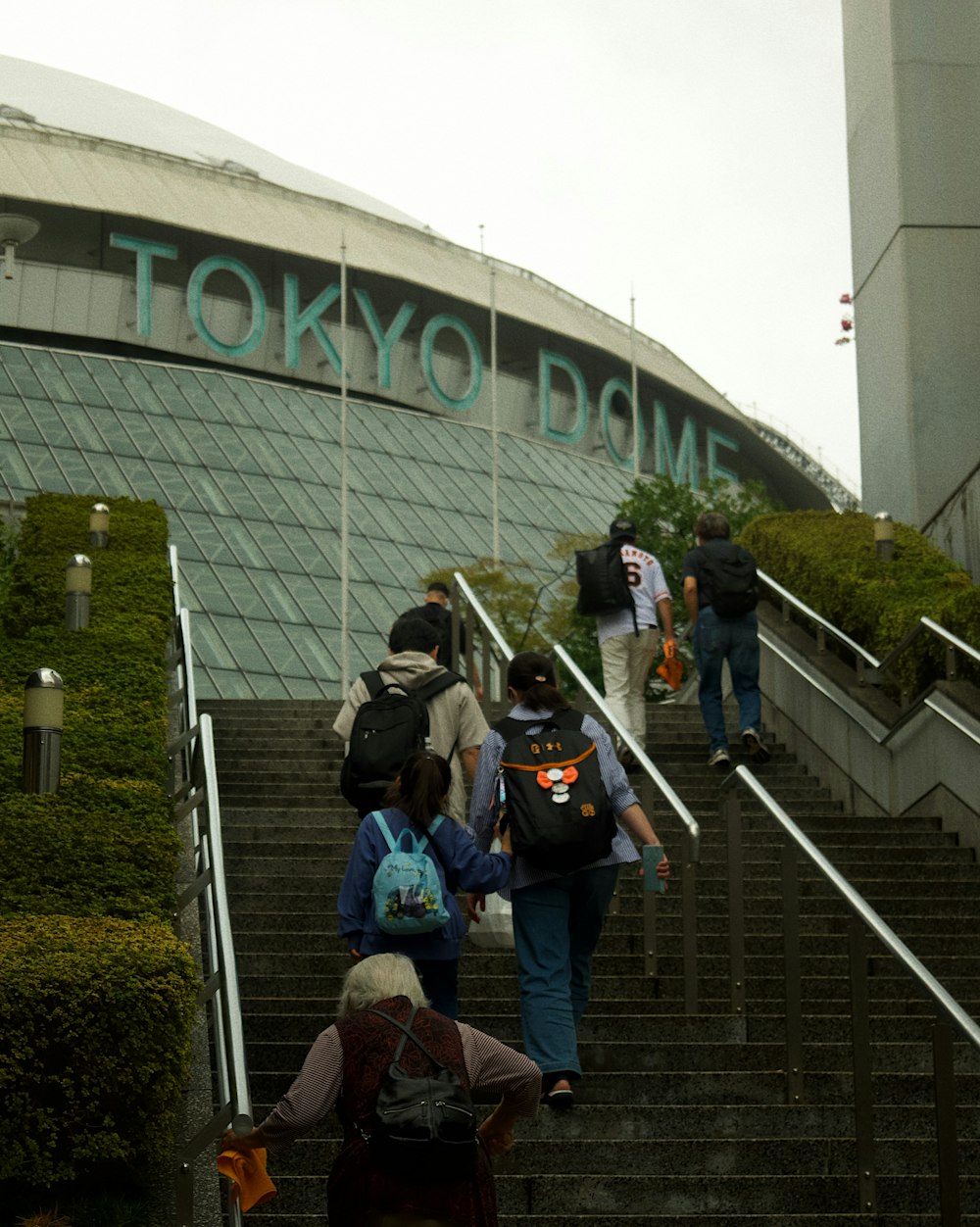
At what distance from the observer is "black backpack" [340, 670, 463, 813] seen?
25.2 feet

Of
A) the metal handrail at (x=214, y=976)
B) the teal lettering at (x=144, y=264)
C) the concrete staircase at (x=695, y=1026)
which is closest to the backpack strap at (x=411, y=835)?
the metal handrail at (x=214, y=976)

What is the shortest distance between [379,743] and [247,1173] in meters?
2.80

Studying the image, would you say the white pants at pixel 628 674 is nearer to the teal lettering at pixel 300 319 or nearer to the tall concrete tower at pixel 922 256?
the tall concrete tower at pixel 922 256

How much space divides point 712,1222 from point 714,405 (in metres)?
38.7

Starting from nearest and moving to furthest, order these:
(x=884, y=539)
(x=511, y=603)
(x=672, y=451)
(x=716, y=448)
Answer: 1. (x=884, y=539)
2. (x=511, y=603)
3. (x=672, y=451)
4. (x=716, y=448)

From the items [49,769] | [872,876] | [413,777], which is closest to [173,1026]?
[413,777]

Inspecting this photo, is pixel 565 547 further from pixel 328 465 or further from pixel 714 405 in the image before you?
pixel 714 405

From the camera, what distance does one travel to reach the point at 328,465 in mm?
31922

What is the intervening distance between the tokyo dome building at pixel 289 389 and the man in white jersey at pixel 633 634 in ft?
40.5

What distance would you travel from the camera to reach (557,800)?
6.98 metres

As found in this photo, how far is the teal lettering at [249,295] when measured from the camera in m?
37.1

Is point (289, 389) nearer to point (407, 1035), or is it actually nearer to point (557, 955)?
point (557, 955)

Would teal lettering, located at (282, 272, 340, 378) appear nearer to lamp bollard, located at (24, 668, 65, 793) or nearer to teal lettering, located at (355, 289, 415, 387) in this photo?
teal lettering, located at (355, 289, 415, 387)

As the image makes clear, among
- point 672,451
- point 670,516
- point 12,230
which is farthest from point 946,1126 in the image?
point 672,451
